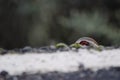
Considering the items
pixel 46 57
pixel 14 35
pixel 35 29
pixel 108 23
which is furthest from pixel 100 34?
pixel 46 57

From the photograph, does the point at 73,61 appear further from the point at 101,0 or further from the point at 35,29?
the point at 101,0

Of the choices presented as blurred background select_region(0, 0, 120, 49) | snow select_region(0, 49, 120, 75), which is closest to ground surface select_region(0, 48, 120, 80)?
snow select_region(0, 49, 120, 75)

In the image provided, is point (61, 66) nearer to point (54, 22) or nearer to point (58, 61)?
point (58, 61)

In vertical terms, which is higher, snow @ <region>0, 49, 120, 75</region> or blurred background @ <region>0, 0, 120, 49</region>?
snow @ <region>0, 49, 120, 75</region>

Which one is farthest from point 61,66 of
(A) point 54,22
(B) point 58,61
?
(A) point 54,22

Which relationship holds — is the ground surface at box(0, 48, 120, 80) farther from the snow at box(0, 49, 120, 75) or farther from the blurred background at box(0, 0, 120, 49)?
the blurred background at box(0, 0, 120, 49)
